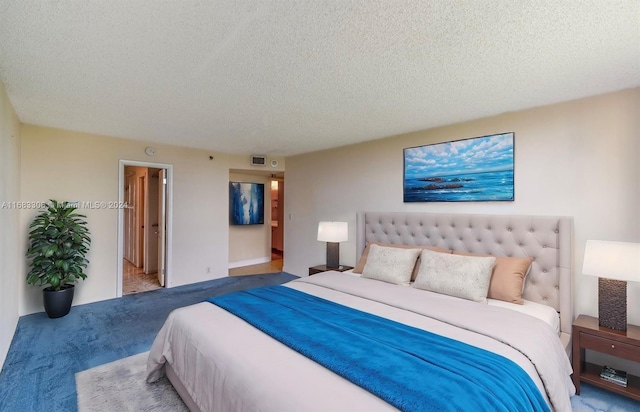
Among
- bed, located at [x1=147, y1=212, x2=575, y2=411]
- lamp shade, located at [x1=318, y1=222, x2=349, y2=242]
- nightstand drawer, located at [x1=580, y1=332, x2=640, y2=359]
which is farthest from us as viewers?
lamp shade, located at [x1=318, y1=222, x2=349, y2=242]

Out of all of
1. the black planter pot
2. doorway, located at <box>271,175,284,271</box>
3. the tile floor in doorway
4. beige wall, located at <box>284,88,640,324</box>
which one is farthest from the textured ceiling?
doorway, located at <box>271,175,284,271</box>

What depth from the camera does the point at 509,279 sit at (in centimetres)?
253

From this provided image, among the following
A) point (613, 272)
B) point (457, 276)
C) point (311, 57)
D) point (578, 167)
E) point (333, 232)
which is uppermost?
point (311, 57)

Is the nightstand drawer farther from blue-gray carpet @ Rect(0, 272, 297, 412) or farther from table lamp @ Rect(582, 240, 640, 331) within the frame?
blue-gray carpet @ Rect(0, 272, 297, 412)

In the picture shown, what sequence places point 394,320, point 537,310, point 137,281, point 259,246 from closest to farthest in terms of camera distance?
1. point 394,320
2. point 537,310
3. point 137,281
4. point 259,246

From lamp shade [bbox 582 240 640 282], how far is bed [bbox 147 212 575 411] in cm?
30

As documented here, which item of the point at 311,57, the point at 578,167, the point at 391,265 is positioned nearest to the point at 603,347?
the point at 578,167

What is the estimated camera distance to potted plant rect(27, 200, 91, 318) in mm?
3402

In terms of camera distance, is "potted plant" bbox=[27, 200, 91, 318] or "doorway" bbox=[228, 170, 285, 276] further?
"doorway" bbox=[228, 170, 285, 276]

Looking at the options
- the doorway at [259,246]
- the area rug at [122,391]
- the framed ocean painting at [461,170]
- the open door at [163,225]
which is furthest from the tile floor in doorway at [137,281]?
the framed ocean painting at [461,170]

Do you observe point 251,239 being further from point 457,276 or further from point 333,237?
point 457,276

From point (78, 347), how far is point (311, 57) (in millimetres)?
3345

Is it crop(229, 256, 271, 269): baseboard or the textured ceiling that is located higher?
the textured ceiling

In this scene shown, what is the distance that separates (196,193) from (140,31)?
365 cm
